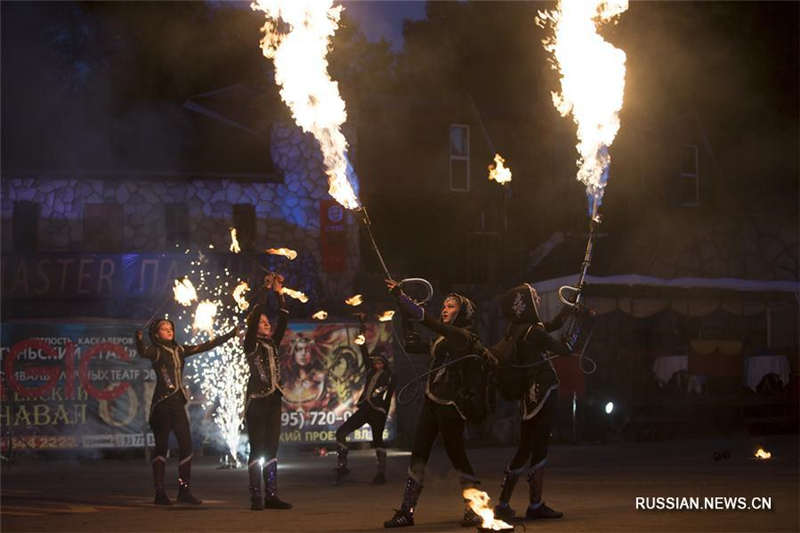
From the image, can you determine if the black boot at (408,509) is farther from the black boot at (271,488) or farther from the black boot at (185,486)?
the black boot at (185,486)

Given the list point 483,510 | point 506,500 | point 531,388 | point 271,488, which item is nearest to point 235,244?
point 271,488

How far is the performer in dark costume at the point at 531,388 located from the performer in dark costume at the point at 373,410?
18.0 feet

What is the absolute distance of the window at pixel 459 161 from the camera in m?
36.0

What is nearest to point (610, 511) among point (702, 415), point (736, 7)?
point (702, 415)

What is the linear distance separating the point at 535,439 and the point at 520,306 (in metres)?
1.31

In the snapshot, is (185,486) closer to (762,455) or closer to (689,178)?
(762,455)

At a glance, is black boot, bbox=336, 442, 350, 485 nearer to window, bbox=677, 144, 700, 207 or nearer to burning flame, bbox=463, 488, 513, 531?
burning flame, bbox=463, 488, 513, 531

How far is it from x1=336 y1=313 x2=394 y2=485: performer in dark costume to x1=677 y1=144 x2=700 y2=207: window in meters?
21.4

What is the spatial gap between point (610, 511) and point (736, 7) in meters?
30.9

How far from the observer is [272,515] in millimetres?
12500

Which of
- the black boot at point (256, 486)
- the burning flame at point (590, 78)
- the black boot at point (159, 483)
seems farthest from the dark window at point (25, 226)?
the black boot at point (256, 486)

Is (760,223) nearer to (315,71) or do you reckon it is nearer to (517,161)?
(517,161)

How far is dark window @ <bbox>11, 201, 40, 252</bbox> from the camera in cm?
3034

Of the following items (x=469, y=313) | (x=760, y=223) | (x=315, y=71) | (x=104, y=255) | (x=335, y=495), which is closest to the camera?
(x=469, y=313)
